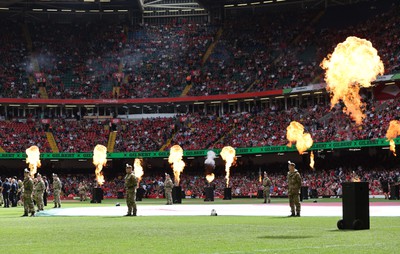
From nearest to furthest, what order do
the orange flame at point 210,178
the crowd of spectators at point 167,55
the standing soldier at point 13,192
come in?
the standing soldier at point 13,192, the orange flame at point 210,178, the crowd of spectators at point 167,55

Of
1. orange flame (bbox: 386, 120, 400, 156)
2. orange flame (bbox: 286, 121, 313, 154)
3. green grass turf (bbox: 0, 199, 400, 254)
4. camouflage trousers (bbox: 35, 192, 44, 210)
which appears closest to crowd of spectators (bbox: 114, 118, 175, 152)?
orange flame (bbox: 286, 121, 313, 154)

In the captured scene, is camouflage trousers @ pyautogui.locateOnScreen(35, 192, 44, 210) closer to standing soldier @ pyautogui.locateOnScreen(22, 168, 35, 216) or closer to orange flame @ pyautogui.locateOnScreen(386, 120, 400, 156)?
standing soldier @ pyautogui.locateOnScreen(22, 168, 35, 216)

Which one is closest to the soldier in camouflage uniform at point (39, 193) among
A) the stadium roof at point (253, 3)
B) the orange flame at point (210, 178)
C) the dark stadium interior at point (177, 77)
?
the dark stadium interior at point (177, 77)

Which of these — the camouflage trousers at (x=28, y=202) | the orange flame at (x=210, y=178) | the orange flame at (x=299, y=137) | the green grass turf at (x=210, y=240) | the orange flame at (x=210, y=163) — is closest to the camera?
the green grass turf at (x=210, y=240)

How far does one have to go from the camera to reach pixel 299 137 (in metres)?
68.6

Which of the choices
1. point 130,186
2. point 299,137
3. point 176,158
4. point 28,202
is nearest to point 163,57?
point 176,158

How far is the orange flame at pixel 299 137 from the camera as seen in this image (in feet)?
220

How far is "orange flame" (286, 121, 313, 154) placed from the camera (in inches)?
2640

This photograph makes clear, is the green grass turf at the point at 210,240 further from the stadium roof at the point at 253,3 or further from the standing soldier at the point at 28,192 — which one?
the stadium roof at the point at 253,3

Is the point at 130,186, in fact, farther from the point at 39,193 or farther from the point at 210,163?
the point at 210,163

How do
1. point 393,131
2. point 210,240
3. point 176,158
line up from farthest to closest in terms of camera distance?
1. point 176,158
2. point 393,131
3. point 210,240

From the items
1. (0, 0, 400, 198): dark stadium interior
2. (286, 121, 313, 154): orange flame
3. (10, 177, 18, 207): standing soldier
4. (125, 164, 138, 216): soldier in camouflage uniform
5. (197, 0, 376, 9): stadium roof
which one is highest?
(197, 0, 376, 9): stadium roof

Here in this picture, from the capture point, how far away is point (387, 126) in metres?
62.5

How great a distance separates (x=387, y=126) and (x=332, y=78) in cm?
3751
